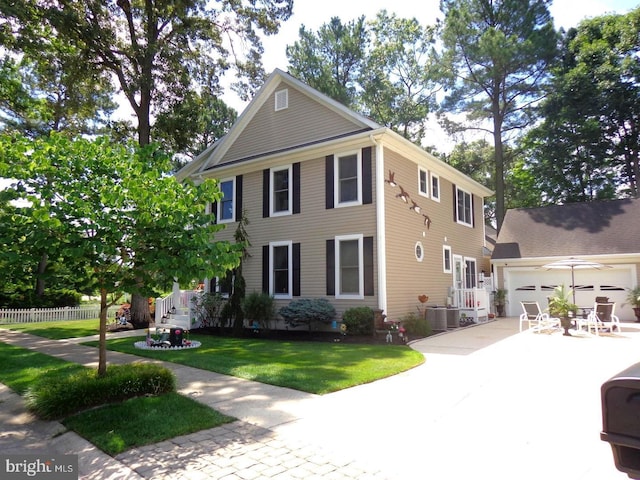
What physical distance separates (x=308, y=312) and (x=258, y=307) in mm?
2101

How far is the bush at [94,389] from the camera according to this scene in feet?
16.1

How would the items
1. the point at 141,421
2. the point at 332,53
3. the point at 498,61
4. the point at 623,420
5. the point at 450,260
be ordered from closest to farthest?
the point at 623,420, the point at 141,421, the point at 450,260, the point at 498,61, the point at 332,53

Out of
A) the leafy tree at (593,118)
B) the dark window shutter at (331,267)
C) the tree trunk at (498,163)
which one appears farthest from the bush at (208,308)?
the leafy tree at (593,118)

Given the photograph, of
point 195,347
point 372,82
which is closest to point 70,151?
point 195,347

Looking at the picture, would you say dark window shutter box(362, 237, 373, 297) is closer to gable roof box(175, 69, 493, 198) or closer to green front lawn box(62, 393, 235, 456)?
gable roof box(175, 69, 493, 198)

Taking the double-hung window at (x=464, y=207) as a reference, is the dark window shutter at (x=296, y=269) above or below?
below

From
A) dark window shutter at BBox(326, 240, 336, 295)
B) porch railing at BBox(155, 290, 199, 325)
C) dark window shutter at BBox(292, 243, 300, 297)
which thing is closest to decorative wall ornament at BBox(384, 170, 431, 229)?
dark window shutter at BBox(326, 240, 336, 295)

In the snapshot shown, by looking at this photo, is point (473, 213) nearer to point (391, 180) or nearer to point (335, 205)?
point (391, 180)

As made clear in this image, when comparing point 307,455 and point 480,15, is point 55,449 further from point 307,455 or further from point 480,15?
point 480,15

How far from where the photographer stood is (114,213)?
194 inches

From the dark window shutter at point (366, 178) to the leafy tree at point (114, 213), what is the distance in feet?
23.8

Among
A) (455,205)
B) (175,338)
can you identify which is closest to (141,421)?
(175,338)

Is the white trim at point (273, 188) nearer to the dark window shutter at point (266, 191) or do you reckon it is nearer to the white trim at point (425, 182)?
the dark window shutter at point (266, 191)

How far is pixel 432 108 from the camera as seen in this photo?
29562 millimetres
